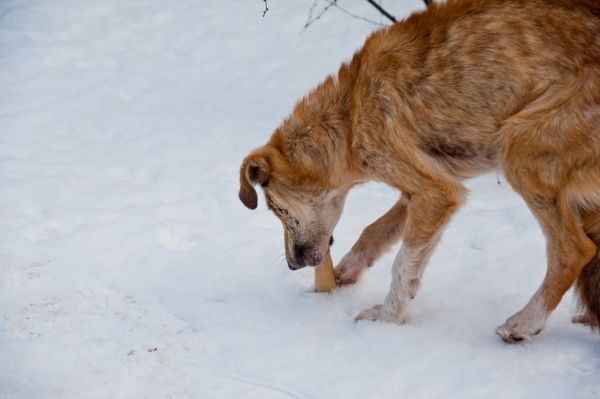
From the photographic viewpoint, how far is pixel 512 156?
4.58 m

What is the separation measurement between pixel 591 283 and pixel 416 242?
113 centimetres

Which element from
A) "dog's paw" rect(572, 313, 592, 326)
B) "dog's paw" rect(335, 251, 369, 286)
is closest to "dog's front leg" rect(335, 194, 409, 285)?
"dog's paw" rect(335, 251, 369, 286)

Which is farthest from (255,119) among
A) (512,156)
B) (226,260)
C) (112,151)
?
(512,156)

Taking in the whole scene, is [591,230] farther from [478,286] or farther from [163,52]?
[163,52]

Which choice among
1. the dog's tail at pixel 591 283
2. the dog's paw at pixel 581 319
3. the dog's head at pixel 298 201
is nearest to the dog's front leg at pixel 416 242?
the dog's head at pixel 298 201

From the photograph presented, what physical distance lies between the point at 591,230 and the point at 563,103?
0.82 meters

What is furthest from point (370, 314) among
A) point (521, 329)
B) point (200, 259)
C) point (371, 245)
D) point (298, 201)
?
point (200, 259)

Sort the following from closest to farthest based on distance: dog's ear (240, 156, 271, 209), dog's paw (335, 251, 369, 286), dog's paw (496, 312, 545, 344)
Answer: dog's paw (496, 312, 545, 344) < dog's ear (240, 156, 271, 209) < dog's paw (335, 251, 369, 286)

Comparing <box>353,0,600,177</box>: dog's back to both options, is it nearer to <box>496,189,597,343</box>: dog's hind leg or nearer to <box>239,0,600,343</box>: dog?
<box>239,0,600,343</box>: dog

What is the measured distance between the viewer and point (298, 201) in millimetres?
5457

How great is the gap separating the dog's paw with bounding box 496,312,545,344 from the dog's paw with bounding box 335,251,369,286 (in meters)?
1.33

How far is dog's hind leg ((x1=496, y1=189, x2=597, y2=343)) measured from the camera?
4527mm

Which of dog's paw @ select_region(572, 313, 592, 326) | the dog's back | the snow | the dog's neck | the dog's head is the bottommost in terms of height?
the snow

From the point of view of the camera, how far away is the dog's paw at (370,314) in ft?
17.2
